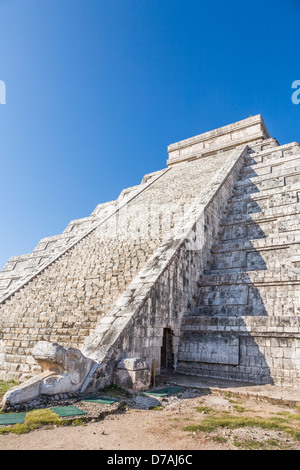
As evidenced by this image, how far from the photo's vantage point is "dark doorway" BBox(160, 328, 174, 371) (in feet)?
26.3

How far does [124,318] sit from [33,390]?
2.25m

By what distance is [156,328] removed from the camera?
744 centimetres

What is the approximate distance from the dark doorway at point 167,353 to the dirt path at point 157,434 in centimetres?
293

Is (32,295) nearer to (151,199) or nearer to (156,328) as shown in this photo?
(156,328)

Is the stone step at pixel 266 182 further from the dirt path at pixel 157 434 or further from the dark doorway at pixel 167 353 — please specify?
the dirt path at pixel 157 434

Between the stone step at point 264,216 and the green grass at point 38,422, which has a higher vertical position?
the stone step at point 264,216

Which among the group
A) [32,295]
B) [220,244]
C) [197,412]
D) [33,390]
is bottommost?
[197,412]

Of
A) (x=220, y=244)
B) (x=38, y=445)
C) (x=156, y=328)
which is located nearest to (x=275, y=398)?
(x=156, y=328)

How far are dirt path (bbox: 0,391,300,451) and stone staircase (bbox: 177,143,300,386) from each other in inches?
76.3

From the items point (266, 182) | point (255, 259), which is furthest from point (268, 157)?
point (255, 259)

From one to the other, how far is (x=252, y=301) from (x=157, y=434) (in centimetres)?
519

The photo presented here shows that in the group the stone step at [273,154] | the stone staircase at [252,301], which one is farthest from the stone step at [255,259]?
the stone step at [273,154]

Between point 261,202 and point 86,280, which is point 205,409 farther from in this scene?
point 261,202

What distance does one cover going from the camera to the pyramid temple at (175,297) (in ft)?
21.3
